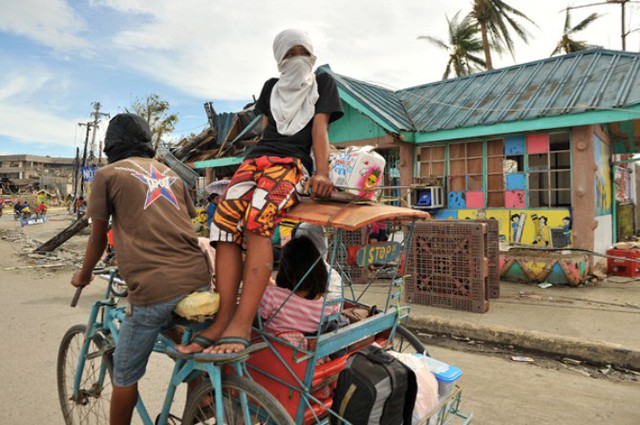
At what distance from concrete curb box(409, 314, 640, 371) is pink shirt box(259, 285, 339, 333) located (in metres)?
3.67

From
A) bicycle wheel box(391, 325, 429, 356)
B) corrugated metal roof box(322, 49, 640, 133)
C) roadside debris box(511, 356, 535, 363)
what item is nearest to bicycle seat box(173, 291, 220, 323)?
bicycle wheel box(391, 325, 429, 356)

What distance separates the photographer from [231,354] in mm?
1831

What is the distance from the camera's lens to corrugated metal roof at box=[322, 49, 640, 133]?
318 inches

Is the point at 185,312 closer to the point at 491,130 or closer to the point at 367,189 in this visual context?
the point at 367,189

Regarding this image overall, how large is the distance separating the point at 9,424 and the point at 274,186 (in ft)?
9.93

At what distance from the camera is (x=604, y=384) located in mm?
3926

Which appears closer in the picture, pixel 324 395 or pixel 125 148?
pixel 324 395

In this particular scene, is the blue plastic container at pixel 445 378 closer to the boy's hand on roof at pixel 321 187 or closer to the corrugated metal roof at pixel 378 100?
the boy's hand on roof at pixel 321 187

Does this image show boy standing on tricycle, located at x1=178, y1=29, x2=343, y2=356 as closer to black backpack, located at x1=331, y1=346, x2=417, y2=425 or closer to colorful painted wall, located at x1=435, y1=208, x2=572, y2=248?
black backpack, located at x1=331, y1=346, x2=417, y2=425

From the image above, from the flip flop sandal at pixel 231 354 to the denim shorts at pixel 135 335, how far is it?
1.32ft

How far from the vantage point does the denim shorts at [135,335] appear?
7.04ft

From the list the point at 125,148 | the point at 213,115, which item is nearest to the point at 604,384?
the point at 125,148

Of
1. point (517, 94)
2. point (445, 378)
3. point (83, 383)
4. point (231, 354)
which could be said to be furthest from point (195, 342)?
point (517, 94)

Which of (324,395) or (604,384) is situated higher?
(324,395)
